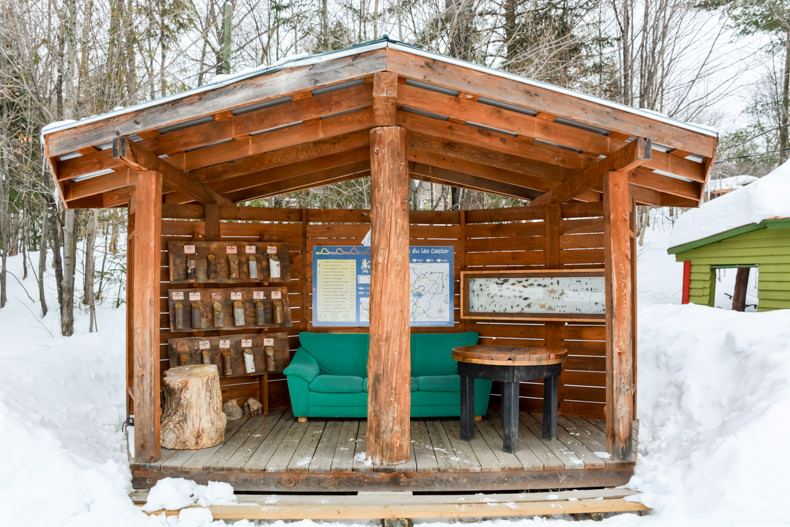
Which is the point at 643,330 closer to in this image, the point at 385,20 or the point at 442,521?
the point at 442,521

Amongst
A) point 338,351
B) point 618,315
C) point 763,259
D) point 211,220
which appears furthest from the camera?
point 763,259

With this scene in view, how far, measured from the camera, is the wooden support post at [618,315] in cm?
373

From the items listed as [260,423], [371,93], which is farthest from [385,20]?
[260,423]

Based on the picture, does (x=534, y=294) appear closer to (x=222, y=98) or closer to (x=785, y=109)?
(x=222, y=98)

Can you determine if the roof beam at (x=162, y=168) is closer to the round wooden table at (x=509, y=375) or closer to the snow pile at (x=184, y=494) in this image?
the snow pile at (x=184, y=494)

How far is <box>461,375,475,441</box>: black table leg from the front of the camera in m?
4.16

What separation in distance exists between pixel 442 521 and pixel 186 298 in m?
3.07

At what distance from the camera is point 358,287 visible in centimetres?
545

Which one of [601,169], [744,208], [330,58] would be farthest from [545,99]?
[744,208]

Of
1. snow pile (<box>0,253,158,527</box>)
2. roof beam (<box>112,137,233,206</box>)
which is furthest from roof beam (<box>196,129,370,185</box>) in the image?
snow pile (<box>0,253,158,527</box>)

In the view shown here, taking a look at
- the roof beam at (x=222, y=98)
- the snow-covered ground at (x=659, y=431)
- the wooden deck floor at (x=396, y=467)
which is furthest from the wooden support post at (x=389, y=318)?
the snow-covered ground at (x=659, y=431)

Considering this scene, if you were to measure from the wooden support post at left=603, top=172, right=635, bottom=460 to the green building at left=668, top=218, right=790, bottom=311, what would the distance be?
18.2 feet

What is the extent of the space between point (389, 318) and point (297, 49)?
8.29m

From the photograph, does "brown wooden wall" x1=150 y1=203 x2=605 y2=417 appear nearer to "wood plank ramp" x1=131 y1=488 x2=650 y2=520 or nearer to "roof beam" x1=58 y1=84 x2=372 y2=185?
"roof beam" x1=58 y1=84 x2=372 y2=185
